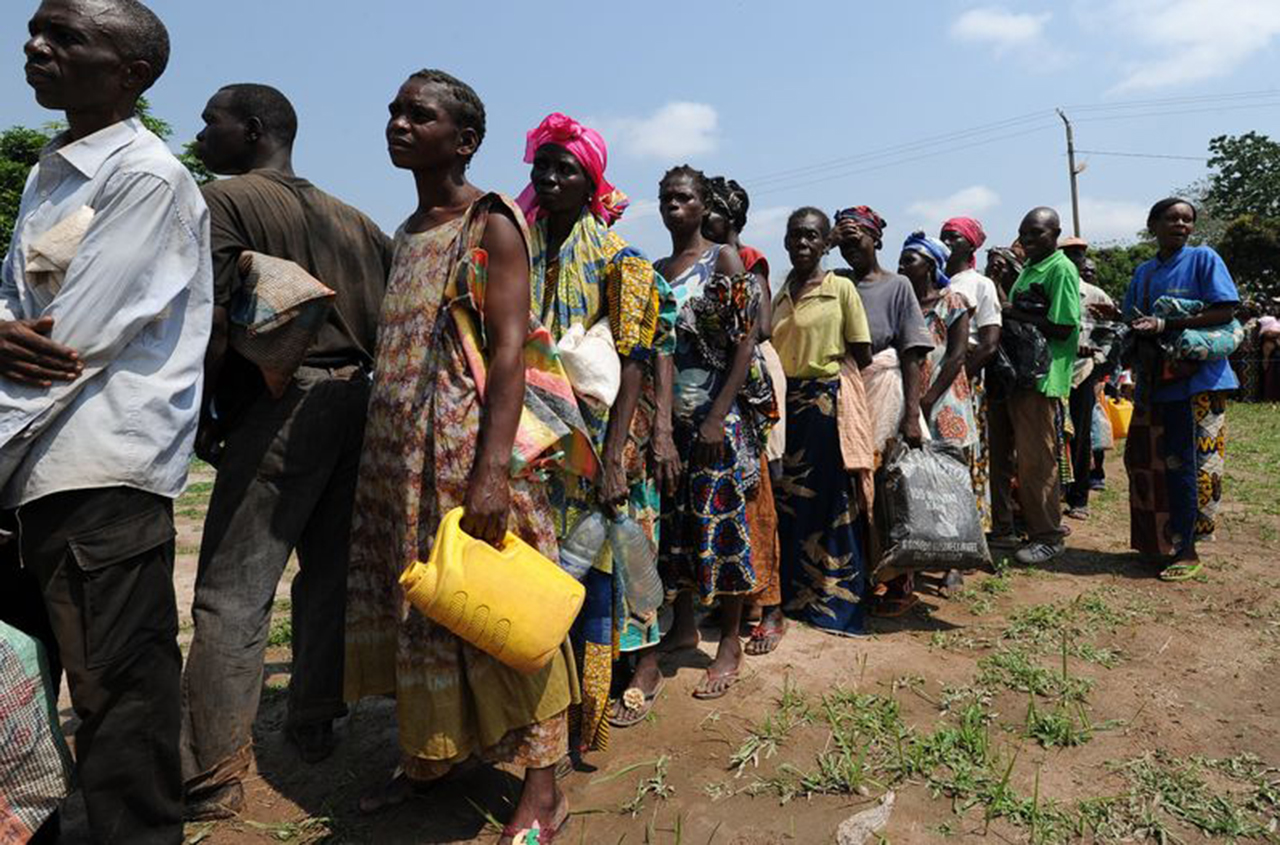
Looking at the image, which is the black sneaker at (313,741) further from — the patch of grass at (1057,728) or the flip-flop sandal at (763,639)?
the patch of grass at (1057,728)

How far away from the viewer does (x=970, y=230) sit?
5.89 m

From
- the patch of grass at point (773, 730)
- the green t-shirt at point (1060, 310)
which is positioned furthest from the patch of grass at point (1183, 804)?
the green t-shirt at point (1060, 310)

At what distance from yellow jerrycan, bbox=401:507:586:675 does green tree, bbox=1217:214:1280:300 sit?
28.3m

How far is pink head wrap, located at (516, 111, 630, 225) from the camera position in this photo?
115 inches

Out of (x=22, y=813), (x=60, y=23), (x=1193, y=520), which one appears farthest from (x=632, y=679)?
(x=1193, y=520)

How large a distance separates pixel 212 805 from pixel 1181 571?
5043 millimetres

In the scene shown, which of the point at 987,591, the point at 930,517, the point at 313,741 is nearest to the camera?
the point at 313,741

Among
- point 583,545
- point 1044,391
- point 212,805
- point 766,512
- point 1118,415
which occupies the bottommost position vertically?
Result: point 212,805

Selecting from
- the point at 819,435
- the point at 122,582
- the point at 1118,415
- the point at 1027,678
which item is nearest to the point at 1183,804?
the point at 1027,678

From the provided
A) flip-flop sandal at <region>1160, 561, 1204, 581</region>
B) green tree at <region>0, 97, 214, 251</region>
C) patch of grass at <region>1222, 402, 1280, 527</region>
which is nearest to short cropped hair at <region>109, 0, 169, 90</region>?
flip-flop sandal at <region>1160, 561, 1204, 581</region>

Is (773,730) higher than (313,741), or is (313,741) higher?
(313,741)

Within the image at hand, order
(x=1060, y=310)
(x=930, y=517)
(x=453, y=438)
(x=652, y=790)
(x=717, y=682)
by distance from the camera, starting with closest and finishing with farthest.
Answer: (x=453, y=438), (x=652, y=790), (x=717, y=682), (x=930, y=517), (x=1060, y=310)

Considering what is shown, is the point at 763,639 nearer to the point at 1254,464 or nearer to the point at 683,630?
the point at 683,630

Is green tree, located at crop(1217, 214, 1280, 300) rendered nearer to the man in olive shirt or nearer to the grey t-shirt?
the grey t-shirt
